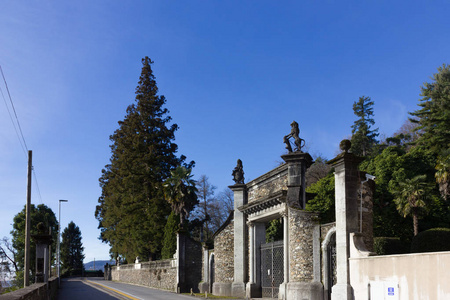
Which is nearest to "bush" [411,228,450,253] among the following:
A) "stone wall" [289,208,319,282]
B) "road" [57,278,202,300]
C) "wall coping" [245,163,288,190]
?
"wall coping" [245,163,288,190]

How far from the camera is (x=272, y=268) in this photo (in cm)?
2270

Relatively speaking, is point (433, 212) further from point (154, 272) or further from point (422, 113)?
point (154, 272)

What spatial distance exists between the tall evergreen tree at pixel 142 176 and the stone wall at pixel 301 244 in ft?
89.4

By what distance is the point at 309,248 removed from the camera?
18.7 m

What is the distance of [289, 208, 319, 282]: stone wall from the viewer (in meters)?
18.6

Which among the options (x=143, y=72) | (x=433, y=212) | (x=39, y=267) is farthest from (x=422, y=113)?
(x=39, y=267)

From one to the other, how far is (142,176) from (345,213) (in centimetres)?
3647

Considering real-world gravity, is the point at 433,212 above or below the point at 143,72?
below

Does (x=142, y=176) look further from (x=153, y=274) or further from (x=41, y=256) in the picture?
(x=41, y=256)

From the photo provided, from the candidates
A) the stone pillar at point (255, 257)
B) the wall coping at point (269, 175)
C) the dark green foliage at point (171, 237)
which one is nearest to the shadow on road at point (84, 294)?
the stone pillar at point (255, 257)

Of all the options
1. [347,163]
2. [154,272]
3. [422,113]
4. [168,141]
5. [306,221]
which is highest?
[422,113]

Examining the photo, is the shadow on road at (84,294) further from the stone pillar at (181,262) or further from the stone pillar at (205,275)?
the stone pillar at (205,275)

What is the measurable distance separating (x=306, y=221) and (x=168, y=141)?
112 feet

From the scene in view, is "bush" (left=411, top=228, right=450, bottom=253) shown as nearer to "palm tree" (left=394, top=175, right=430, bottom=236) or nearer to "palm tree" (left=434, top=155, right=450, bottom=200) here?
"palm tree" (left=394, top=175, right=430, bottom=236)
